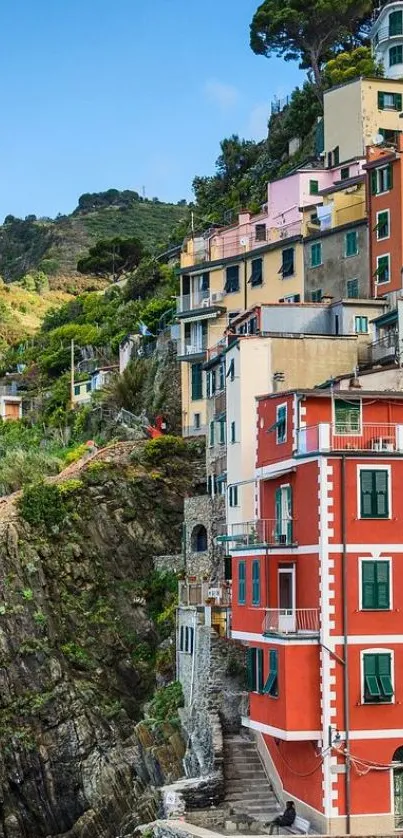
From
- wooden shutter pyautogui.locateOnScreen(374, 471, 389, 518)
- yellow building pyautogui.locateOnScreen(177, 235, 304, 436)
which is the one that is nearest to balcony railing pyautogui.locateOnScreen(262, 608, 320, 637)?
wooden shutter pyautogui.locateOnScreen(374, 471, 389, 518)

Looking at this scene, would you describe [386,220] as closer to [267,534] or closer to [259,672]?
[267,534]

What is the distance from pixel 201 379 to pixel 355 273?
8.64 metres

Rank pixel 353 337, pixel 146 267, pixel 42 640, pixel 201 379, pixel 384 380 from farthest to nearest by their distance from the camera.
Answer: pixel 146 267 < pixel 201 379 < pixel 42 640 < pixel 353 337 < pixel 384 380

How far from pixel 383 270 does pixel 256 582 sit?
70.7 ft

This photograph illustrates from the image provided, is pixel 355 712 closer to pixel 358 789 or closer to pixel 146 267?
pixel 358 789

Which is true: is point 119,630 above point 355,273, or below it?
below

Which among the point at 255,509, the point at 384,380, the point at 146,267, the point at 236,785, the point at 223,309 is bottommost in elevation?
the point at 236,785

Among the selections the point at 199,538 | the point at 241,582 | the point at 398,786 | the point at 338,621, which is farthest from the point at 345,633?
the point at 199,538

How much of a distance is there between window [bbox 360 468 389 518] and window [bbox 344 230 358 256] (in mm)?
24107

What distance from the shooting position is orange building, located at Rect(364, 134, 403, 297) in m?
60.8

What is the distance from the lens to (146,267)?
100938 millimetres

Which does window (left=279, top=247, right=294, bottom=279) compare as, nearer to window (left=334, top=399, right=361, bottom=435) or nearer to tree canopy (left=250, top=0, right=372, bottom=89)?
window (left=334, top=399, right=361, bottom=435)

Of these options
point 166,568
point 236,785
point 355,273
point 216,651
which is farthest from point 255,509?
point 355,273

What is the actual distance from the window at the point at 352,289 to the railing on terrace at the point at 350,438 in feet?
69.7
